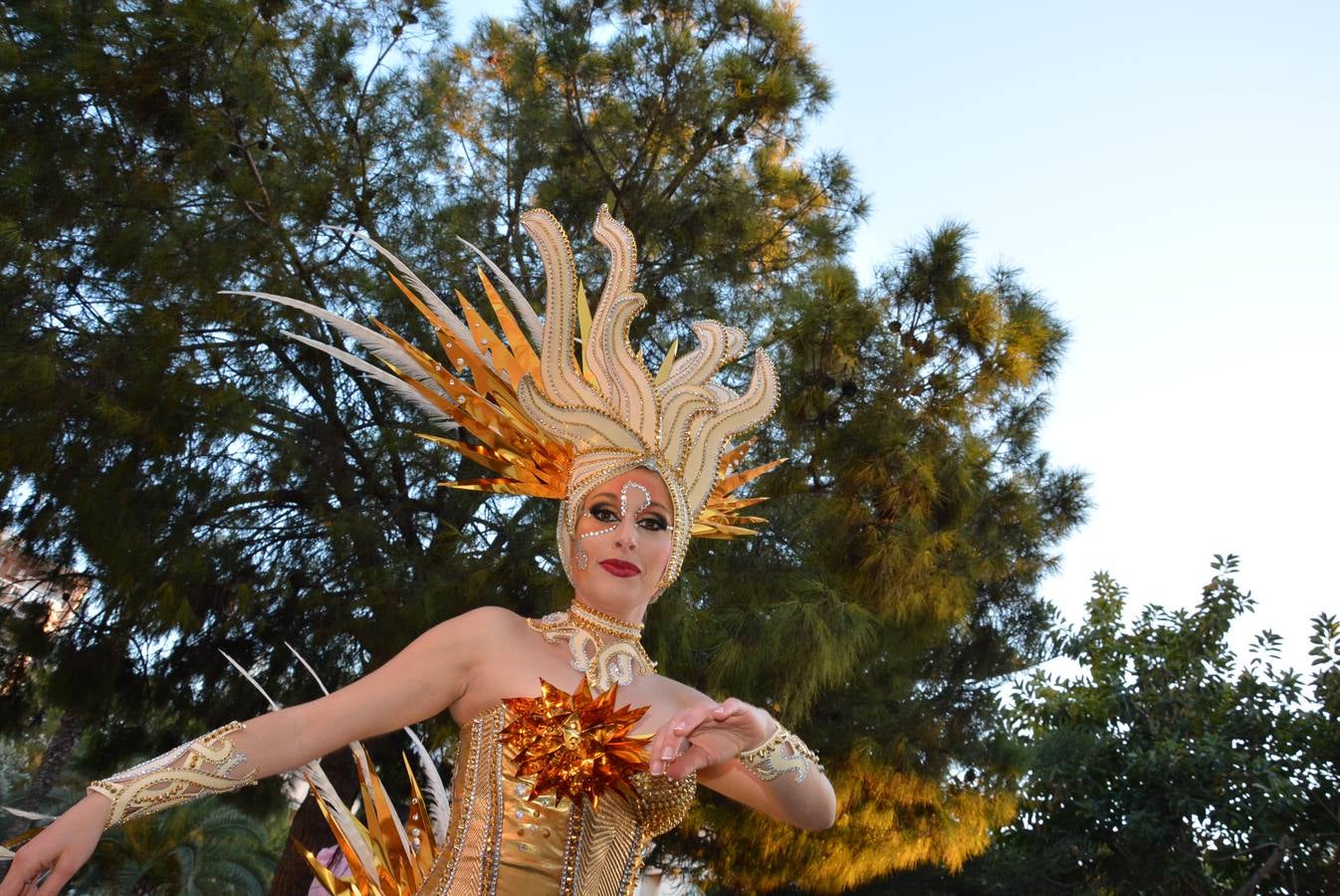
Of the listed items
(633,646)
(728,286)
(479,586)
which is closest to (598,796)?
(633,646)

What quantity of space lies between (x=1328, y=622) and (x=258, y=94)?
19.5 feet

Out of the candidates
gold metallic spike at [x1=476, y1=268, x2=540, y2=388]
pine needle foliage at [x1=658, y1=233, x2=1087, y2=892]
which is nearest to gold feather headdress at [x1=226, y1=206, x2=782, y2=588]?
gold metallic spike at [x1=476, y1=268, x2=540, y2=388]

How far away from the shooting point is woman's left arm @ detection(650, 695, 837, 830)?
8.28 ft

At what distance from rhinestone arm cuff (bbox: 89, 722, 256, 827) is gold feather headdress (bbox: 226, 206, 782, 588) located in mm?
861

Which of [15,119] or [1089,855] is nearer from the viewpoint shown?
[15,119]

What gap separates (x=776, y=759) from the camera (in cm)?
301

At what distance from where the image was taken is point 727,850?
7445 millimetres

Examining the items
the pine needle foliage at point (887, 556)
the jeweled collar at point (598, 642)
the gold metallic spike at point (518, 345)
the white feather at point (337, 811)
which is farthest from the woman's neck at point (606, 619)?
the pine needle foliage at point (887, 556)

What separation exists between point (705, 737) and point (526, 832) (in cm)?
48

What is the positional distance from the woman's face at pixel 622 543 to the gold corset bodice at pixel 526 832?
0.39 metres

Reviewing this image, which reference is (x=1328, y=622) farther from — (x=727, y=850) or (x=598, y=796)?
(x=598, y=796)

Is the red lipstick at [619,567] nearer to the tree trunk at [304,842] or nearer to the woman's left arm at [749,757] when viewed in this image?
the woman's left arm at [749,757]

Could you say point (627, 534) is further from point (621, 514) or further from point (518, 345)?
point (518, 345)

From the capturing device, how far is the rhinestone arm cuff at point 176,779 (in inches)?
101
